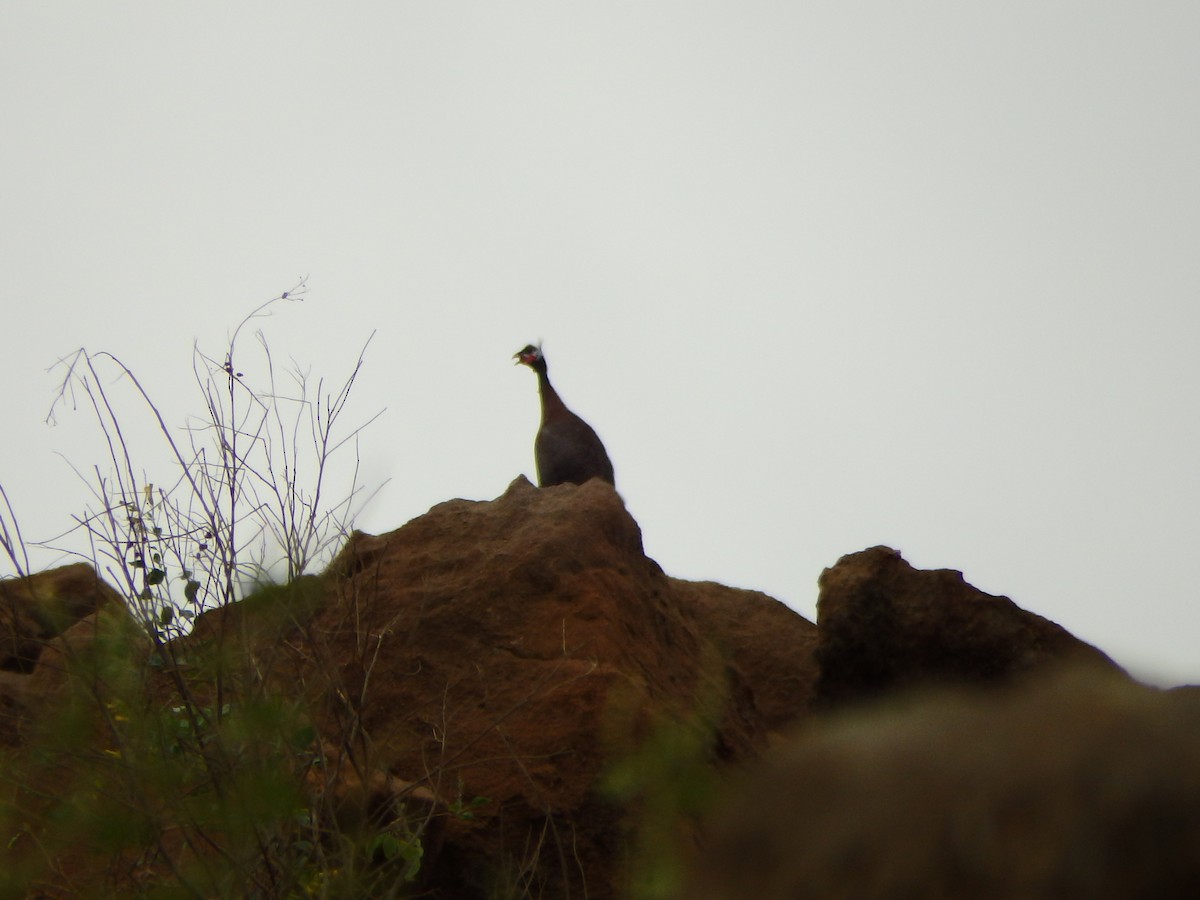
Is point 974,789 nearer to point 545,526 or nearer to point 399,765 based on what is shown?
point 399,765

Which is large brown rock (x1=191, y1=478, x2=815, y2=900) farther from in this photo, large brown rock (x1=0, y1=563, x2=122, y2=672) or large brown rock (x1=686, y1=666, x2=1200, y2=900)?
large brown rock (x1=686, y1=666, x2=1200, y2=900)

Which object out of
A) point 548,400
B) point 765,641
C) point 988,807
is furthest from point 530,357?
point 988,807

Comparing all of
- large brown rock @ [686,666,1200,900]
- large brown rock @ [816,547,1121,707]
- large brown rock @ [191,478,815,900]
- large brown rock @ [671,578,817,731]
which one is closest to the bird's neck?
large brown rock @ [671,578,817,731]

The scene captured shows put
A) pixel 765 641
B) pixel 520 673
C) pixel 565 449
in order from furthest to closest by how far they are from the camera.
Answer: pixel 565 449
pixel 765 641
pixel 520 673

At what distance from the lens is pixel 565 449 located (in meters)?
8.24

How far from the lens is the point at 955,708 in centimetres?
138

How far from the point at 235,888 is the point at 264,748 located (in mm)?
367

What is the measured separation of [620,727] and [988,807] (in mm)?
3106

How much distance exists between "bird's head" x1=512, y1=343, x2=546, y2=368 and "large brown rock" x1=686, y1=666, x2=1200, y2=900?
24.9ft

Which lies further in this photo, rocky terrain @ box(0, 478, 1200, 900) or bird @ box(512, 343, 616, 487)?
bird @ box(512, 343, 616, 487)

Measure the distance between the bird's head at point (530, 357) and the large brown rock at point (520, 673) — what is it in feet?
9.87

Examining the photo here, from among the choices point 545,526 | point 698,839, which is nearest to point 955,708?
point 698,839

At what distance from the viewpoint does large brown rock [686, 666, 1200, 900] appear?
1.09 metres

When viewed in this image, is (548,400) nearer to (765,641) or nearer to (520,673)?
(765,641)
